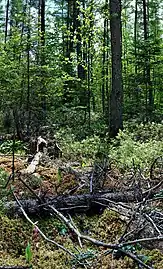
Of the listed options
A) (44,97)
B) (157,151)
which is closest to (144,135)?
(157,151)

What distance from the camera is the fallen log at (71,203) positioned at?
3.67 m

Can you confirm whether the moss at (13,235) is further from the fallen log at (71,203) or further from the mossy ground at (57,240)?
the fallen log at (71,203)

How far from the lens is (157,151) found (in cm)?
648

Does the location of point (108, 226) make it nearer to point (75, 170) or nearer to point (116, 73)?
point (75, 170)

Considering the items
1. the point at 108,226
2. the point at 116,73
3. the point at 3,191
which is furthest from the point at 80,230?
the point at 116,73

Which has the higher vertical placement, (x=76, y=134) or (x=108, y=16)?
(x=108, y=16)

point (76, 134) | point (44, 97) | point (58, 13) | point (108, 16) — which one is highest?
point (58, 13)

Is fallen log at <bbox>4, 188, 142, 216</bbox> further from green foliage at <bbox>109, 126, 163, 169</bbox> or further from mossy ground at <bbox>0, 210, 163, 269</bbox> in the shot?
green foliage at <bbox>109, 126, 163, 169</bbox>

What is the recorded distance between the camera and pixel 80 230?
12.2 feet

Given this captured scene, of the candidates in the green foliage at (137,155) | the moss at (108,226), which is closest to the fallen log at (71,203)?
the moss at (108,226)

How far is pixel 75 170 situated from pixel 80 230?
1.37m

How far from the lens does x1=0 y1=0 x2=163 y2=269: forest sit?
293cm

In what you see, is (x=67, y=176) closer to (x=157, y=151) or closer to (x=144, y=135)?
(x=157, y=151)

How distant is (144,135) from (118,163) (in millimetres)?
3776
